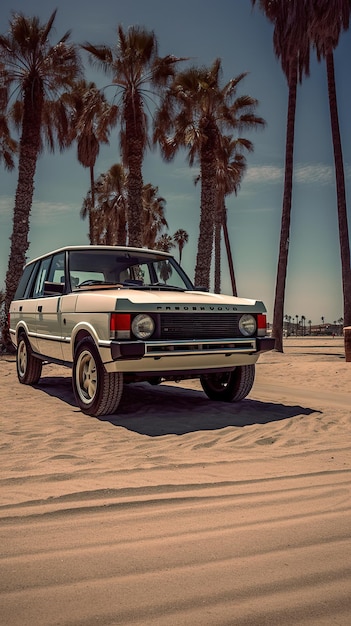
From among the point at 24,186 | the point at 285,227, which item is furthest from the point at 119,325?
the point at 285,227

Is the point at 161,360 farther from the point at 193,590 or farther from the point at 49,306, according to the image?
the point at 193,590

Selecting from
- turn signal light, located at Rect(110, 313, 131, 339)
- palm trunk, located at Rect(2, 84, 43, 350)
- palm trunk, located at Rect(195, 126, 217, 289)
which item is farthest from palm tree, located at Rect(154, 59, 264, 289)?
turn signal light, located at Rect(110, 313, 131, 339)

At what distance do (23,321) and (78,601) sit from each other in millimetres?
7272

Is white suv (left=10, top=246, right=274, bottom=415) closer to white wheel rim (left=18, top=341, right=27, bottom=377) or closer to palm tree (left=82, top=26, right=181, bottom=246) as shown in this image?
white wheel rim (left=18, top=341, right=27, bottom=377)

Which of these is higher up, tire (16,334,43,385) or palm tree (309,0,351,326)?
palm tree (309,0,351,326)

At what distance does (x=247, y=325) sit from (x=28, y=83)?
16.2 metres

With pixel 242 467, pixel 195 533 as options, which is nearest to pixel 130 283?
pixel 242 467

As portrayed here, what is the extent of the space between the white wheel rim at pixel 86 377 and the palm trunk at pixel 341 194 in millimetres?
16549

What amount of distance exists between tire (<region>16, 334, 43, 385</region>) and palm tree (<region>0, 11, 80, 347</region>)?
9.46 meters

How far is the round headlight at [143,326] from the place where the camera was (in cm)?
582

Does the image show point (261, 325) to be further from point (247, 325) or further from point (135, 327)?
point (135, 327)

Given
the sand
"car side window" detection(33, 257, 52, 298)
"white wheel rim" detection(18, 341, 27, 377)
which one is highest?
"car side window" detection(33, 257, 52, 298)

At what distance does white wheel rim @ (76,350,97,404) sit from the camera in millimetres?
6359

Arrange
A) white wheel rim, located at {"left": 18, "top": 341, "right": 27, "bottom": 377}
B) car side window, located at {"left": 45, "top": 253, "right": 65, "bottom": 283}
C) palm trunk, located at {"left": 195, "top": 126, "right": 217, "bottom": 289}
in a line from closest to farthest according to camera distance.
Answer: car side window, located at {"left": 45, "top": 253, "right": 65, "bottom": 283} < white wheel rim, located at {"left": 18, "top": 341, "right": 27, "bottom": 377} < palm trunk, located at {"left": 195, "top": 126, "right": 217, "bottom": 289}
